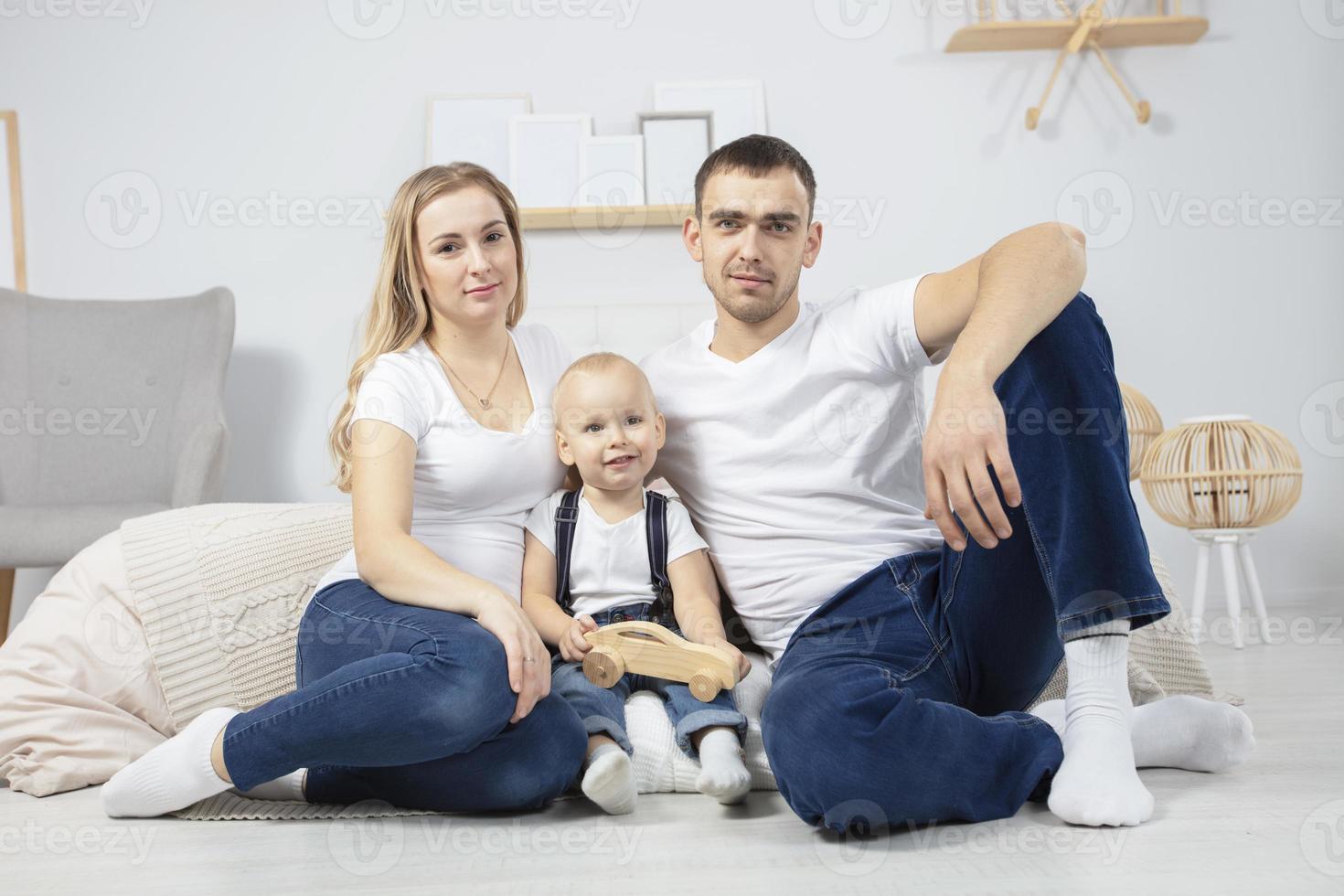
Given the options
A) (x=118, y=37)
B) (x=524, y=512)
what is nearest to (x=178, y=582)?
(x=524, y=512)

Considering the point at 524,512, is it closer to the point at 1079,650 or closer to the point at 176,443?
the point at 1079,650

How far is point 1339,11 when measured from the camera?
3340 millimetres

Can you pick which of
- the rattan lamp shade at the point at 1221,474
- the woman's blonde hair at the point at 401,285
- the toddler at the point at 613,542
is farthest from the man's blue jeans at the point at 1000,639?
the rattan lamp shade at the point at 1221,474

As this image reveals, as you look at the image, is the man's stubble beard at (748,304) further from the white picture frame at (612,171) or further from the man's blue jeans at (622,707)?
the white picture frame at (612,171)

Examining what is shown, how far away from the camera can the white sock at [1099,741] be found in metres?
0.95

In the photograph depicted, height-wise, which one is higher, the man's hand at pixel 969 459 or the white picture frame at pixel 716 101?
the white picture frame at pixel 716 101

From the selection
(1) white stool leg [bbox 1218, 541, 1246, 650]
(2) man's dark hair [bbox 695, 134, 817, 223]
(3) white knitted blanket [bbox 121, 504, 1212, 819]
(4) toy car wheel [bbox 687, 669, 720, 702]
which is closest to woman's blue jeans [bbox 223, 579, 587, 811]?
(4) toy car wheel [bbox 687, 669, 720, 702]

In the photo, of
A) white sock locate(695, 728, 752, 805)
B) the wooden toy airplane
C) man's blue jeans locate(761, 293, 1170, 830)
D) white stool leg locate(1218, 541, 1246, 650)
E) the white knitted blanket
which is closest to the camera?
man's blue jeans locate(761, 293, 1170, 830)

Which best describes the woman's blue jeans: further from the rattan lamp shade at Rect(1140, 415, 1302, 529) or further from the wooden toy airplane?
the wooden toy airplane

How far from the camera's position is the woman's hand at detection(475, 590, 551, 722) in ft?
3.44

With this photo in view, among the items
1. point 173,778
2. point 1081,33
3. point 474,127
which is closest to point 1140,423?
point 1081,33

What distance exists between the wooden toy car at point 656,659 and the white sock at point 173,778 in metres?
0.37

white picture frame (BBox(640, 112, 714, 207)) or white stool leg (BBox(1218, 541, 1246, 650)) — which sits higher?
white picture frame (BBox(640, 112, 714, 207))

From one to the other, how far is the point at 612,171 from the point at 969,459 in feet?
8.16
